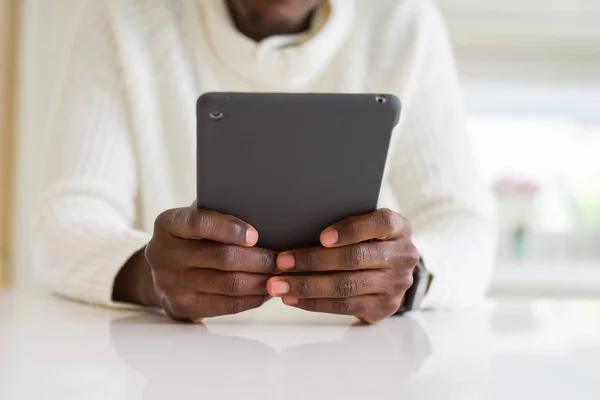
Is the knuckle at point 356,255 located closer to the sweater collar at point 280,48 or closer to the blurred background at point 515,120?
the sweater collar at point 280,48

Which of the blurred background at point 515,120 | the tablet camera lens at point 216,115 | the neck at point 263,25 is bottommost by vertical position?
the blurred background at point 515,120

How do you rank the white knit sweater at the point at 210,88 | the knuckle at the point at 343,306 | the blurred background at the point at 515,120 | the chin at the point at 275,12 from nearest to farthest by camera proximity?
1. the knuckle at the point at 343,306
2. the white knit sweater at the point at 210,88
3. the chin at the point at 275,12
4. the blurred background at the point at 515,120

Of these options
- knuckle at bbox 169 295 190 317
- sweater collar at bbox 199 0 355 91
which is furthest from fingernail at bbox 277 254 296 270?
sweater collar at bbox 199 0 355 91

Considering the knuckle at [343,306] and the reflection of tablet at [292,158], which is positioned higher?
the reflection of tablet at [292,158]

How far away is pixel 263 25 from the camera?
1157mm

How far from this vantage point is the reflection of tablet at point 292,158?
23.3 inches

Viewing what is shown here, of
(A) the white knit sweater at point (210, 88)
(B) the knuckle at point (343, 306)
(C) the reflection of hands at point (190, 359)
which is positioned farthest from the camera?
(A) the white knit sweater at point (210, 88)

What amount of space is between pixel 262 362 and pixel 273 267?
148 millimetres

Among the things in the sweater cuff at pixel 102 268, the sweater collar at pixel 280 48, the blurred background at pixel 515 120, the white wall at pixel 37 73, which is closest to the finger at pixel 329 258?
the sweater cuff at pixel 102 268

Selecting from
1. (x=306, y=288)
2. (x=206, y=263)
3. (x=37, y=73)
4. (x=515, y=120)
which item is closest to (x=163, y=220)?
(x=206, y=263)

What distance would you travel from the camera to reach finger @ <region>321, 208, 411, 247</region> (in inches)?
25.9

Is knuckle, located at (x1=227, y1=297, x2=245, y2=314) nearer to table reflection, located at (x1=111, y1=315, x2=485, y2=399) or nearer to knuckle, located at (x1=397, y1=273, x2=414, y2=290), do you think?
table reflection, located at (x1=111, y1=315, x2=485, y2=399)

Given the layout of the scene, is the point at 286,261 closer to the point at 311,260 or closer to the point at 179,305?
the point at 311,260

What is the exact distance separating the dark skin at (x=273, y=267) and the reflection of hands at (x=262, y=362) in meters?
0.03
